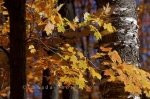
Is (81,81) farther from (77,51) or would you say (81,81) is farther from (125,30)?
(125,30)

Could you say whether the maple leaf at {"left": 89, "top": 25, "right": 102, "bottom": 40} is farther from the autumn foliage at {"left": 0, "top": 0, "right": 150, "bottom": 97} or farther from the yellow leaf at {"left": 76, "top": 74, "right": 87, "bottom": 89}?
the yellow leaf at {"left": 76, "top": 74, "right": 87, "bottom": 89}

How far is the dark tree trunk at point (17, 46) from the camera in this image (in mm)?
2369

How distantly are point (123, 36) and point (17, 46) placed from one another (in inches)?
72.7

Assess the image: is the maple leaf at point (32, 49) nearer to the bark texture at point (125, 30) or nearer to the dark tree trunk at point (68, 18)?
the bark texture at point (125, 30)

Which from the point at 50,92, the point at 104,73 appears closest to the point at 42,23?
the point at 104,73

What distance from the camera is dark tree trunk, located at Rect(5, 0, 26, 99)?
2.37 meters

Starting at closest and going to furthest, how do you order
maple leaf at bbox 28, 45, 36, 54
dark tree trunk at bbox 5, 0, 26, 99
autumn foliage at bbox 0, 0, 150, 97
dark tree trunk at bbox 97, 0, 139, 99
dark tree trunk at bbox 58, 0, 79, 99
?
dark tree trunk at bbox 5, 0, 26, 99, autumn foliage at bbox 0, 0, 150, 97, maple leaf at bbox 28, 45, 36, 54, dark tree trunk at bbox 97, 0, 139, 99, dark tree trunk at bbox 58, 0, 79, 99

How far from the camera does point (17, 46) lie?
237cm

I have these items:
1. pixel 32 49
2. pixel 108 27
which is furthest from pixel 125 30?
pixel 32 49

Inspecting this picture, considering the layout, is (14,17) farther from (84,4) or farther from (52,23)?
(84,4)

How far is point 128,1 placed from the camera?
162 inches

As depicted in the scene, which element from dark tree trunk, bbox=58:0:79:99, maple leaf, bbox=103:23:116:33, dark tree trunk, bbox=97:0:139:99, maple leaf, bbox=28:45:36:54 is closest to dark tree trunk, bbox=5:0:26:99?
maple leaf, bbox=28:45:36:54

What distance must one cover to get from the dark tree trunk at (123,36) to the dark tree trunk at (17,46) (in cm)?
167

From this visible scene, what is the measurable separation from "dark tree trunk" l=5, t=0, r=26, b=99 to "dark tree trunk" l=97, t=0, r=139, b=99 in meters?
1.67
